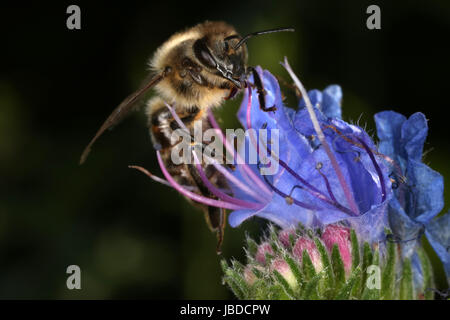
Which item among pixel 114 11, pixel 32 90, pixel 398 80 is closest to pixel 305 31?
pixel 398 80

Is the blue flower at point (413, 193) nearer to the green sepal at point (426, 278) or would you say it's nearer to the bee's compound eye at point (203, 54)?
the green sepal at point (426, 278)

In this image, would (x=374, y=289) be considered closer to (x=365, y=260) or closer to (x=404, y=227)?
(x=365, y=260)

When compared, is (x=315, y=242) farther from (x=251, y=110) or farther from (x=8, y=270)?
(x=8, y=270)

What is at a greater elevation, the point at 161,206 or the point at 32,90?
the point at 32,90

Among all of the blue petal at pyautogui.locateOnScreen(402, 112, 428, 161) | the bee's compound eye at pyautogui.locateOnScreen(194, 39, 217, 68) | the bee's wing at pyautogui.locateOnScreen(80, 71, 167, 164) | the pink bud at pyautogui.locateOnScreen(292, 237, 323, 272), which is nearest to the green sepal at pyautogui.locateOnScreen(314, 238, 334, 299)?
the pink bud at pyautogui.locateOnScreen(292, 237, 323, 272)

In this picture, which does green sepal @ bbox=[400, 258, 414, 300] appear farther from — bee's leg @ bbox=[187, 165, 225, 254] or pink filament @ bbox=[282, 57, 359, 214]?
bee's leg @ bbox=[187, 165, 225, 254]

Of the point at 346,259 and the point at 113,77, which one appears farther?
the point at 113,77
